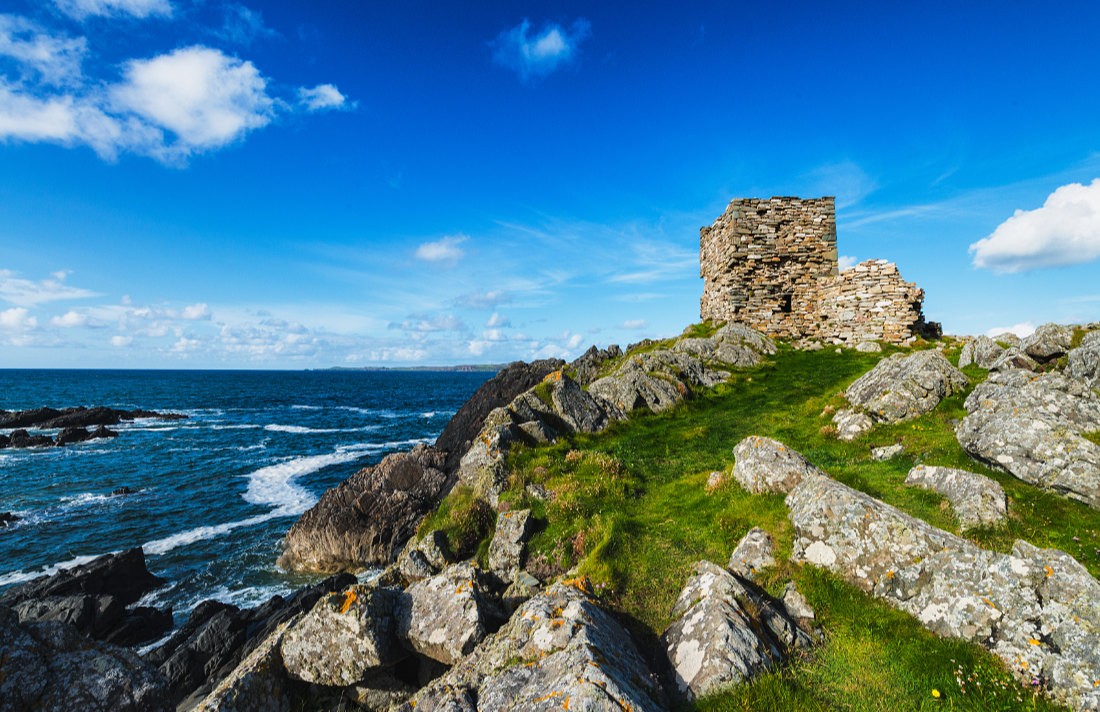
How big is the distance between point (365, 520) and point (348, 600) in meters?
16.3

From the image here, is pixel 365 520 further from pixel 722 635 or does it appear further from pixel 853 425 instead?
pixel 853 425

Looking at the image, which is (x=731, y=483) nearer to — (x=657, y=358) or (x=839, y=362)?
(x=657, y=358)

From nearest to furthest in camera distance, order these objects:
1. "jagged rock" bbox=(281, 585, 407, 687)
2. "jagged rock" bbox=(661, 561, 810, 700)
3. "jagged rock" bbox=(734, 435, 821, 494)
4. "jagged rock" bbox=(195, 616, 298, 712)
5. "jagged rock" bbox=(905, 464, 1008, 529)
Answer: "jagged rock" bbox=(661, 561, 810, 700), "jagged rock" bbox=(195, 616, 298, 712), "jagged rock" bbox=(281, 585, 407, 687), "jagged rock" bbox=(905, 464, 1008, 529), "jagged rock" bbox=(734, 435, 821, 494)

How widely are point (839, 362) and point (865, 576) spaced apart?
21627mm

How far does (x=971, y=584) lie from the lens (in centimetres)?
721

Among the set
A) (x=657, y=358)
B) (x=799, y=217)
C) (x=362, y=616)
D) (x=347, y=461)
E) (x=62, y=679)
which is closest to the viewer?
(x=62, y=679)

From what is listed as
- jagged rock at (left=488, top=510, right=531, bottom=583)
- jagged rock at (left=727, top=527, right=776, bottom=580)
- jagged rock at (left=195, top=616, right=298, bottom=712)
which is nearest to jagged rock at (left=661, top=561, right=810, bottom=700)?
jagged rock at (left=727, top=527, right=776, bottom=580)

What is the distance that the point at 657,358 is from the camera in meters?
26.2

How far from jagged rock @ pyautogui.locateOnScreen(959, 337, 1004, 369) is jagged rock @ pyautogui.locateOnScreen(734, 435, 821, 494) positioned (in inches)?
451

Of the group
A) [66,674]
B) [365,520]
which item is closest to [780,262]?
[365,520]

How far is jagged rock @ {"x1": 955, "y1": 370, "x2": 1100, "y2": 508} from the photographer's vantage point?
965 cm

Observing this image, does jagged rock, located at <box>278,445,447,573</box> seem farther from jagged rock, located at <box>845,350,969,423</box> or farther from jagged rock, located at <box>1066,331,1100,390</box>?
jagged rock, located at <box>1066,331,1100,390</box>

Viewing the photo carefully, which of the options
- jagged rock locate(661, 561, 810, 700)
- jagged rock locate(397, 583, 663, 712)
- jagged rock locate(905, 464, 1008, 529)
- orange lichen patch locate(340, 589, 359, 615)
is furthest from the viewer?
jagged rock locate(905, 464, 1008, 529)

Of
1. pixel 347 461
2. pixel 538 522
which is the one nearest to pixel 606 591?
pixel 538 522
